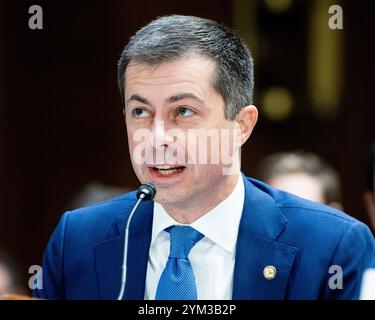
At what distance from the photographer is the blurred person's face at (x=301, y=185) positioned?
A: 8.87ft

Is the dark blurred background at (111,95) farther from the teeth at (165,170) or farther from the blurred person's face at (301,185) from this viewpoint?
the teeth at (165,170)

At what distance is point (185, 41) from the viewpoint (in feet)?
5.97

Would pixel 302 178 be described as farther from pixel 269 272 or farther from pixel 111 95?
pixel 111 95

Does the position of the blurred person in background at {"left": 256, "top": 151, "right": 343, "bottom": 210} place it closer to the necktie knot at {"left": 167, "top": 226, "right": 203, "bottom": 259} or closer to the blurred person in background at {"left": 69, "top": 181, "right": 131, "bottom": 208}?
the blurred person in background at {"left": 69, "top": 181, "right": 131, "bottom": 208}

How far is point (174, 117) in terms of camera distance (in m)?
1.80

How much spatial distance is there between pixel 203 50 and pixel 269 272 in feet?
1.73

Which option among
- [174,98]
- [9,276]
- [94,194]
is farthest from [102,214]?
[94,194]

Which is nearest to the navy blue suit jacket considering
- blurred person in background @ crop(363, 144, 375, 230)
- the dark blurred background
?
blurred person in background @ crop(363, 144, 375, 230)

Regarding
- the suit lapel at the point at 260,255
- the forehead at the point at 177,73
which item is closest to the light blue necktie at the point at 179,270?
the suit lapel at the point at 260,255

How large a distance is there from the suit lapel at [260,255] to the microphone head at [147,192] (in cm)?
27

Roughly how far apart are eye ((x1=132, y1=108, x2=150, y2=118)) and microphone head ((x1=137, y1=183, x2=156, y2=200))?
0.64ft

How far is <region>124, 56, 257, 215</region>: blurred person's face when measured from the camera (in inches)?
70.7
